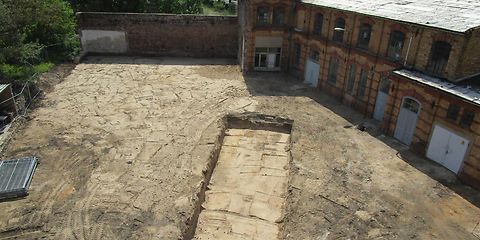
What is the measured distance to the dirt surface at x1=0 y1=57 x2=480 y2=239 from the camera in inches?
481

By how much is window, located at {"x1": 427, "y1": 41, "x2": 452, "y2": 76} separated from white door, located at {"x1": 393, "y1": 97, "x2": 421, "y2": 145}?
5.55ft

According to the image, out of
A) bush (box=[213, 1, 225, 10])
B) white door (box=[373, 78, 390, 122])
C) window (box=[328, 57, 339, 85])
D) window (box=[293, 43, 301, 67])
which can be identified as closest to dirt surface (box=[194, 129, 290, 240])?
white door (box=[373, 78, 390, 122])

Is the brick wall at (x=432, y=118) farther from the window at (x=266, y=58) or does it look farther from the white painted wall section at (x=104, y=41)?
the white painted wall section at (x=104, y=41)

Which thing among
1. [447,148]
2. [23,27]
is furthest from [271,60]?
[23,27]

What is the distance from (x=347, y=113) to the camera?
21203 millimetres

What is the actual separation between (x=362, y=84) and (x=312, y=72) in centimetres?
495

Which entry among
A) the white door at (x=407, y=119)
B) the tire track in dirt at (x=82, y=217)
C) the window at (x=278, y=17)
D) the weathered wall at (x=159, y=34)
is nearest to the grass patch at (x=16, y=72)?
the weathered wall at (x=159, y=34)

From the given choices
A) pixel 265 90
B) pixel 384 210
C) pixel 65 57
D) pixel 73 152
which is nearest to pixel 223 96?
pixel 265 90

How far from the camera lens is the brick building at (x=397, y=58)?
14.8 meters

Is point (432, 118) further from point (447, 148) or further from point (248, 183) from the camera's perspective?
point (248, 183)

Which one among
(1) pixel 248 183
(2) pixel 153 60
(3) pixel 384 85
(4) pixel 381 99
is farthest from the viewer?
(2) pixel 153 60

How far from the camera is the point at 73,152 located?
16219 millimetres

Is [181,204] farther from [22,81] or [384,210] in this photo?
[22,81]

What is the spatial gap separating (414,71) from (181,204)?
1284 cm
